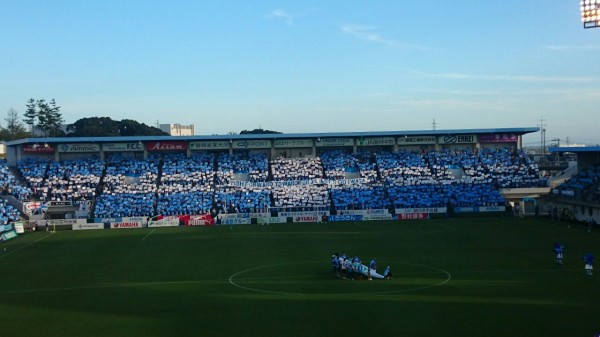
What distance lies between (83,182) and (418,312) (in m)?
51.7

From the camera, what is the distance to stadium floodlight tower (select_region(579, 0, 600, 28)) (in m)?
32.4

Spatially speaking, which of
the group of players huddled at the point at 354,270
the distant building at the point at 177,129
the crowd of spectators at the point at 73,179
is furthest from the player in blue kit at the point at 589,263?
the distant building at the point at 177,129

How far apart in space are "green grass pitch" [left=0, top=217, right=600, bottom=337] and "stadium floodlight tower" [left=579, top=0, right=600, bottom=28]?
12.5 metres

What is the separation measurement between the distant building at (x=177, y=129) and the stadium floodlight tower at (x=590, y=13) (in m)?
127

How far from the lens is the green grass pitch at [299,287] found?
780 inches

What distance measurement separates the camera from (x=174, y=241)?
44.4m

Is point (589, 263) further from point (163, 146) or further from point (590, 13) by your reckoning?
point (163, 146)

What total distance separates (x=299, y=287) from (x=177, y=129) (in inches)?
5400

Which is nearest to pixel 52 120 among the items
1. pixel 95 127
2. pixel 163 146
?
pixel 95 127

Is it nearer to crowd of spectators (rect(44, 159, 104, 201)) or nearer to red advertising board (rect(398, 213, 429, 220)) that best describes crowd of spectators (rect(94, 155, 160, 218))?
crowd of spectators (rect(44, 159, 104, 201))

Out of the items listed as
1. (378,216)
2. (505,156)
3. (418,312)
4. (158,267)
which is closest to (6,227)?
(158,267)

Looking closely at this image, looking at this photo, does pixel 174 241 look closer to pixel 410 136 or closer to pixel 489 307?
pixel 489 307

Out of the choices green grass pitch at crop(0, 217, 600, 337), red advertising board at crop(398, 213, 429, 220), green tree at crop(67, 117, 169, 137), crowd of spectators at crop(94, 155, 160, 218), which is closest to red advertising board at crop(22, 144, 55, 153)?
crowd of spectators at crop(94, 155, 160, 218)

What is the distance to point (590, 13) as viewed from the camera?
32562 millimetres
